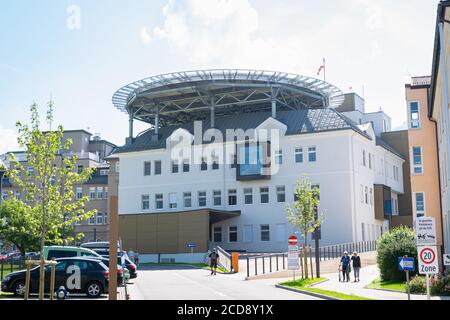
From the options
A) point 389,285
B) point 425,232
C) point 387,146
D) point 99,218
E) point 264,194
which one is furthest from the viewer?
point 99,218

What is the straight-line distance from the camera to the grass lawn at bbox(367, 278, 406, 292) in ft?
80.0

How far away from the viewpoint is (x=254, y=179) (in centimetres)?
6056

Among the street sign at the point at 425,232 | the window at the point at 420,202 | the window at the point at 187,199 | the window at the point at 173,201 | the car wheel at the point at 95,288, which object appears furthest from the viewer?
the window at the point at 173,201

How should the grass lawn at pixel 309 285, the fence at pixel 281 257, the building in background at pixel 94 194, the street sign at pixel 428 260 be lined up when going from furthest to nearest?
the building in background at pixel 94 194, the fence at pixel 281 257, the grass lawn at pixel 309 285, the street sign at pixel 428 260

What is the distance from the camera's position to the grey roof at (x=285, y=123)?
59.3 m

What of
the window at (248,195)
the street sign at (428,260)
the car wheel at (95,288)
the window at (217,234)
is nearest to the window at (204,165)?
the window at (248,195)

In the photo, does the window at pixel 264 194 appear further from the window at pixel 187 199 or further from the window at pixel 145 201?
the window at pixel 145 201

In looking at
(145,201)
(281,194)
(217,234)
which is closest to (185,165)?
(145,201)

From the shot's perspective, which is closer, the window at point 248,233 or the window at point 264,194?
the window at point 248,233

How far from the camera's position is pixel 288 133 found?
60062 millimetres

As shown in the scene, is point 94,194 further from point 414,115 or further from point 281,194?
point 414,115

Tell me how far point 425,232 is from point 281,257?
31785 mm

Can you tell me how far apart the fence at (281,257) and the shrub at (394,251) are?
24.4 feet

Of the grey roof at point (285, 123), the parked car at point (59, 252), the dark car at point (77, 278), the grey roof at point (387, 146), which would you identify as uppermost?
the grey roof at point (285, 123)
